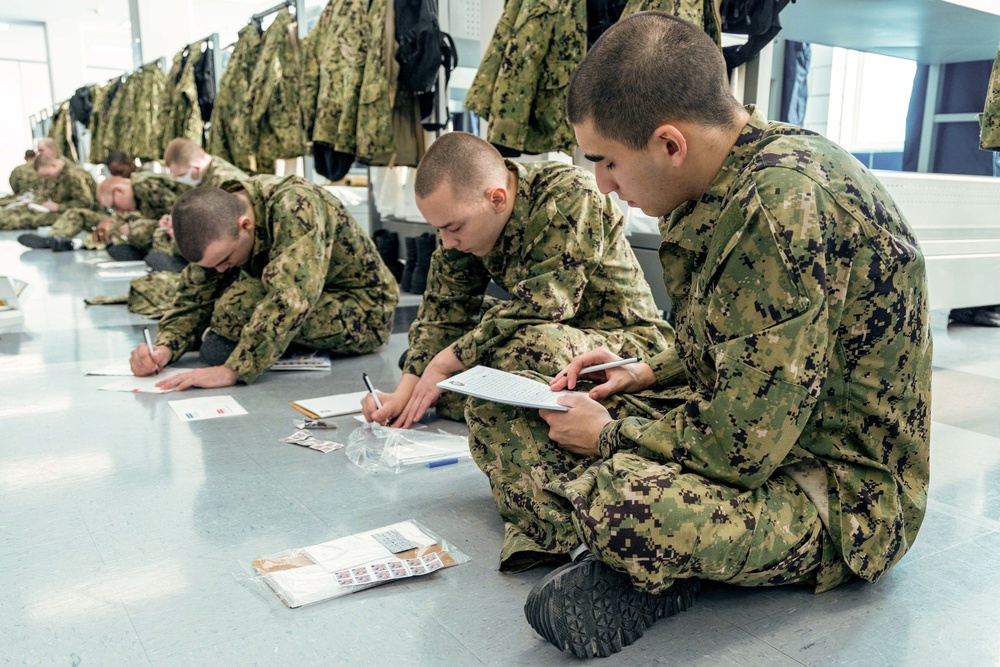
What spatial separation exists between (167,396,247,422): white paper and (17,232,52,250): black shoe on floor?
5669mm

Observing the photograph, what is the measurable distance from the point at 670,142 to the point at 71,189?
8703 mm

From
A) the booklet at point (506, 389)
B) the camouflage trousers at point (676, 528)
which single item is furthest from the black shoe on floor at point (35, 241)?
the camouflage trousers at point (676, 528)

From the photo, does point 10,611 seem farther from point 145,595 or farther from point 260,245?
point 260,245

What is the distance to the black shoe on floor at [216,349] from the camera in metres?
2.92

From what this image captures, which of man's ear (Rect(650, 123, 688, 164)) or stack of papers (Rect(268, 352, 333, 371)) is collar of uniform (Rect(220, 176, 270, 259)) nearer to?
stack of papers (Rect(268, 352, 333, 371))

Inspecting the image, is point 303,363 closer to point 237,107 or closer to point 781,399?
point 781,399

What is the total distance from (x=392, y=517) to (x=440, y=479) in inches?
9.4

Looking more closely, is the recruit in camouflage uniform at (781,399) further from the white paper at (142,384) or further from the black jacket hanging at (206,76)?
the black jacket hanging at (206,76)

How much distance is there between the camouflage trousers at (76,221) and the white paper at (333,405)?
6078mm

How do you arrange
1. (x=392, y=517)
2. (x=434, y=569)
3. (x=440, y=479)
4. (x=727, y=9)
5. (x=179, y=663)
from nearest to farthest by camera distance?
1. (x=179, y=663)
2. (x=434, y=569)
3. (x=392, y=517)
4. (x=440, y=479)
5. (x=727, y=9)

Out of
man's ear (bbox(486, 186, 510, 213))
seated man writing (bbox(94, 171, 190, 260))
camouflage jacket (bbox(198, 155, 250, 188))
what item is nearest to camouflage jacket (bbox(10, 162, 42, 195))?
seated man writing (bbox(94, 171, 190, 260))

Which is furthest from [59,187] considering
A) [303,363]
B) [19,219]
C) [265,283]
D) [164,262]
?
[265,283]

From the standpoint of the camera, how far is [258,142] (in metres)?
5.18

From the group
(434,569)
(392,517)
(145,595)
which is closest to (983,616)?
(434,569)
